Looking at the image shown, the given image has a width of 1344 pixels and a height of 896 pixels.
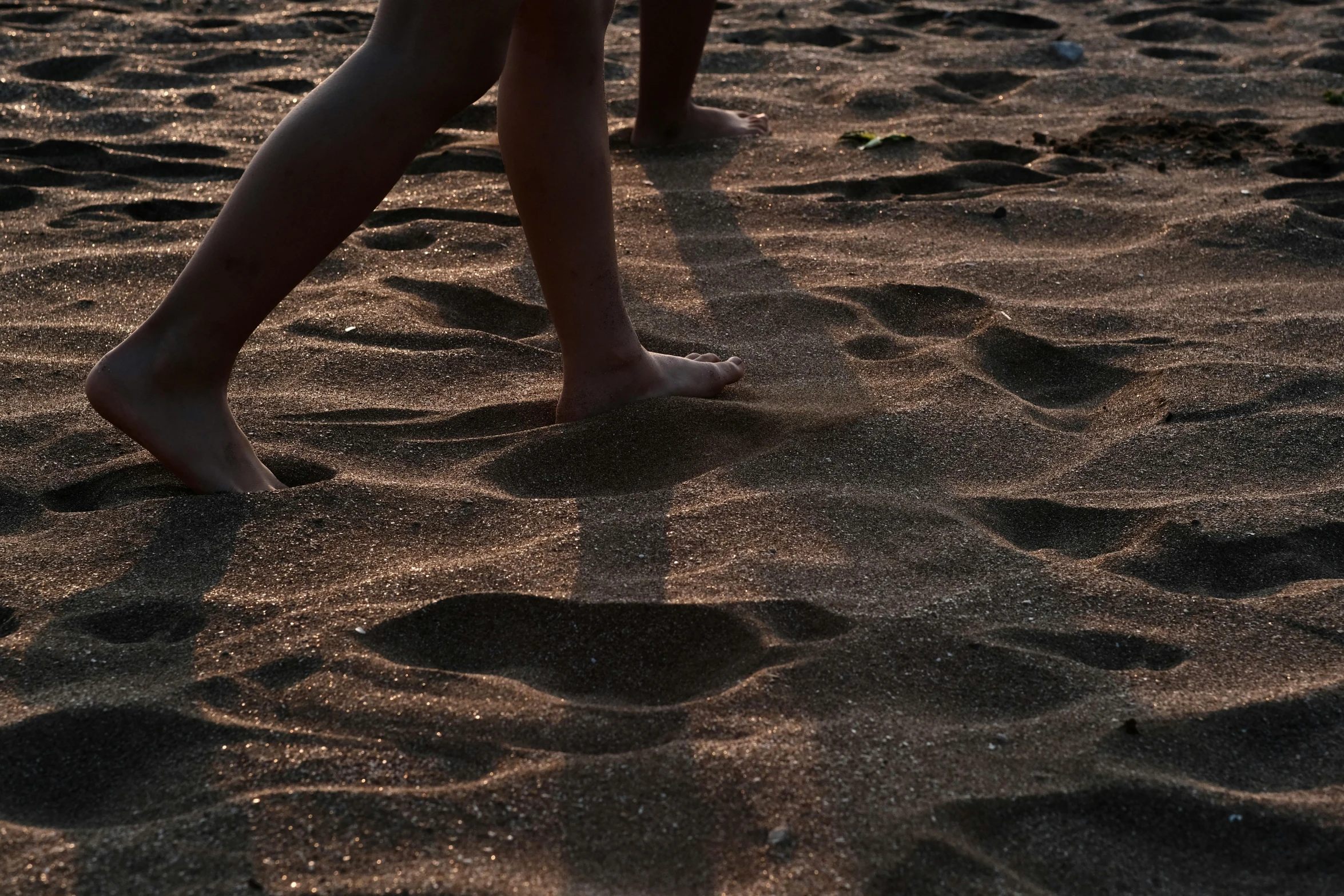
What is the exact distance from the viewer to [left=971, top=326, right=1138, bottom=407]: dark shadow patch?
2.37m

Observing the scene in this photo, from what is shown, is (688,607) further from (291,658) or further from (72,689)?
(72,689)

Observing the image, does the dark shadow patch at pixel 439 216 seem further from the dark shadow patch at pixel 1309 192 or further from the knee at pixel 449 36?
the dark shadow patch at pixel 1309 192

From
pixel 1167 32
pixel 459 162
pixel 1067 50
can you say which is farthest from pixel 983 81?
pixel 459 162

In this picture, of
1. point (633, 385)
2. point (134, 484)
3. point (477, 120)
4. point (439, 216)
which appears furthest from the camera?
point (477, 120)

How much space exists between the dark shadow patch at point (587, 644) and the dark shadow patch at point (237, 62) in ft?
11.6

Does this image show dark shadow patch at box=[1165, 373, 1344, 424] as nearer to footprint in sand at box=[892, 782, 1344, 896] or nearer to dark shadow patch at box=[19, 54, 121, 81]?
footprint in sand at box=[892, 782, 1344, 896]

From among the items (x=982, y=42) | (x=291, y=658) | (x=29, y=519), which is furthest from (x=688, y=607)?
(x=982, y=42)

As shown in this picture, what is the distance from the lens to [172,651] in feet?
5.10

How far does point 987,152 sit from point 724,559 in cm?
238

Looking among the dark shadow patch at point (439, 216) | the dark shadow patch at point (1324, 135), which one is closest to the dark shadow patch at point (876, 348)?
the dark shadow patch at point (439, 216)

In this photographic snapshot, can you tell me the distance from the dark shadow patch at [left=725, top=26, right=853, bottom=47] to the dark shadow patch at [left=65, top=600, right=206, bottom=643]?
3.93 meters

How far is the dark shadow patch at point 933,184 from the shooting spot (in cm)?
344

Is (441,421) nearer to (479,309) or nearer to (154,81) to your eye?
(479,309)

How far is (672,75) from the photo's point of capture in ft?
12.1
